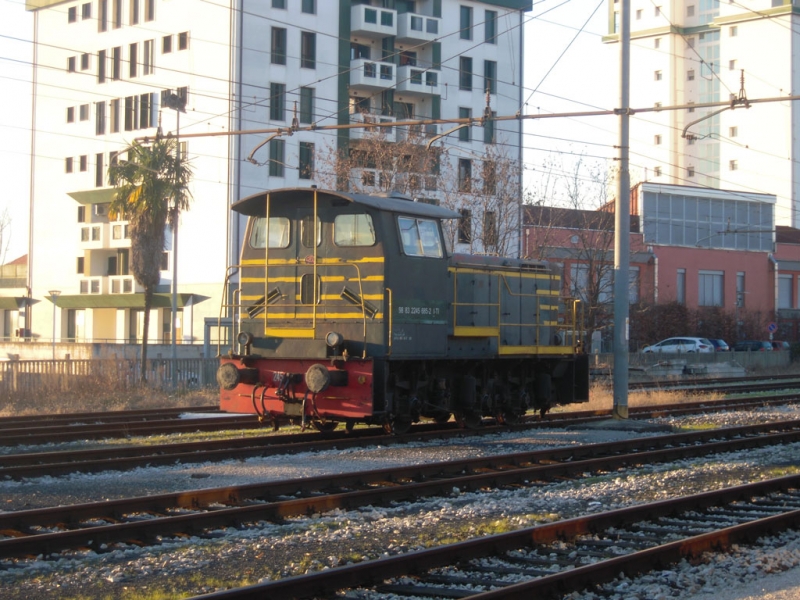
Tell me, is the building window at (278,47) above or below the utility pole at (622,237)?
above

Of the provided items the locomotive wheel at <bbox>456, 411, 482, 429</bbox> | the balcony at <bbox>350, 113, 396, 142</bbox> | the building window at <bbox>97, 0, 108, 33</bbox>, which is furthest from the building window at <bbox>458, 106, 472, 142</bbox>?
the locomotive wheel at <bbox>456, 411, 482, 429</bbox>

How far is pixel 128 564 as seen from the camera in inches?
291

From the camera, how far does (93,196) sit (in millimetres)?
52969

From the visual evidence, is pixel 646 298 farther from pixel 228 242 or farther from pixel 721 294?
pixel 228 242

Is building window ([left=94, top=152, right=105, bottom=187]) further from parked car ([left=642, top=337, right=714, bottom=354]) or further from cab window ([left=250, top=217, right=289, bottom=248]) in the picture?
cab window ([left=250, top=217, right=289, bottom=248])

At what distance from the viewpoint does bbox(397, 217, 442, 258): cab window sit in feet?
47.8

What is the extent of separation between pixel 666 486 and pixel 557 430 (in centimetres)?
576

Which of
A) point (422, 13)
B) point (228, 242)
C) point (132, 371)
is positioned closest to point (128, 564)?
point (132, 371)

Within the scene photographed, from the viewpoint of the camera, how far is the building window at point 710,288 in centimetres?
5906

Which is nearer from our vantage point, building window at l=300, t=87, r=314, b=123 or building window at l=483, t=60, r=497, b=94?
building window at l=300, t=87, r=314, b=123

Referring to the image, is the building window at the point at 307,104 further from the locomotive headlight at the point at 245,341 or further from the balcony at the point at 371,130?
the locomotive headlight at the point at 245,341

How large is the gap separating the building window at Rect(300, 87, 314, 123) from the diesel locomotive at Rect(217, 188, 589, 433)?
110 ft

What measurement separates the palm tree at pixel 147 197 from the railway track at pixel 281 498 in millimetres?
21117

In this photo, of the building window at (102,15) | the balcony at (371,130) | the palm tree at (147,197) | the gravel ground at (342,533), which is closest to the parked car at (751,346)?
the balcony at (371,130)
